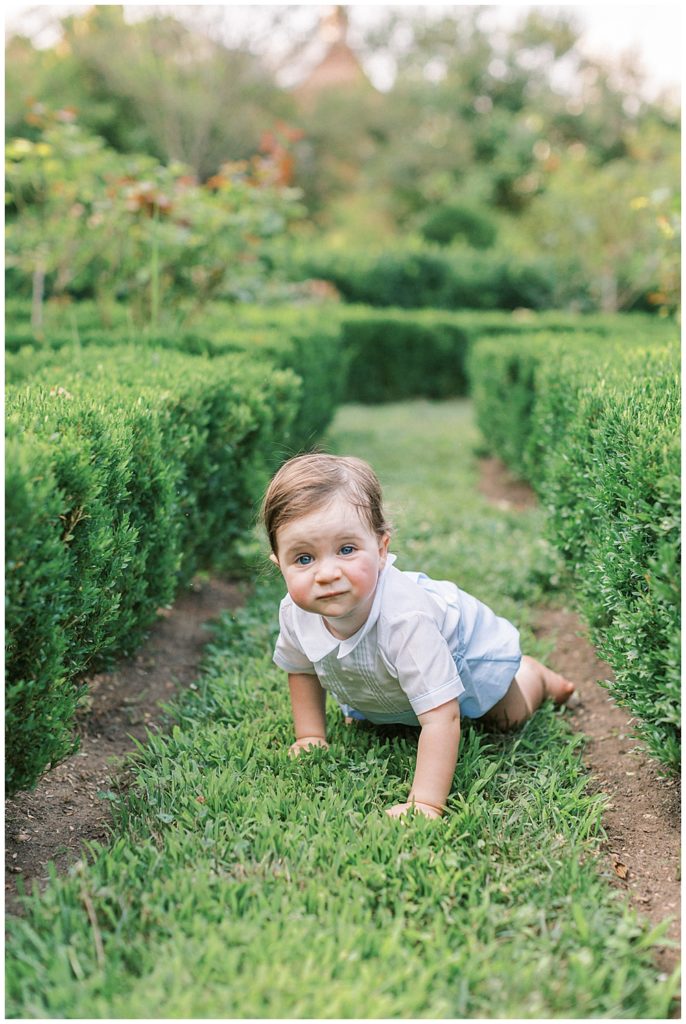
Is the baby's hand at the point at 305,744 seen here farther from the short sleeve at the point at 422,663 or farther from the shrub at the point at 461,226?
the shrub at the point at 461,226

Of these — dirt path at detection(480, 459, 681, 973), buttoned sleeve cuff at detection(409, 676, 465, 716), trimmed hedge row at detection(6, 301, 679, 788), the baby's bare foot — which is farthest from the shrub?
buttoned sleeve cuff at detection(409, 676, 465, 716)

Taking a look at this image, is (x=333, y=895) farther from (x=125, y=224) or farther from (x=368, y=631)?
(x=125, y=224)

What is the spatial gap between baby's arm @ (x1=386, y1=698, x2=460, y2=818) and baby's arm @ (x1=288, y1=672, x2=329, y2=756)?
17.7 inches

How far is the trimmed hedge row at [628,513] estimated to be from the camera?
236 cm

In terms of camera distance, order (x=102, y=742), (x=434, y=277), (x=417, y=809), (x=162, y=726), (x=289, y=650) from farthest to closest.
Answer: (x=434, y=277) → (x=162, y=726) → (x=102, y=742) → (x=289, y=650) → (x=417, y=809)

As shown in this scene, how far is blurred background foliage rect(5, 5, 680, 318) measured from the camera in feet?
22.6

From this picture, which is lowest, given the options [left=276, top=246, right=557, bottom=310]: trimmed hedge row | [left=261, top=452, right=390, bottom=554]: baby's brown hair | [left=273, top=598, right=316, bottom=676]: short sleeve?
[left=273, top=598, right=316, bottom=676]: short sleeve

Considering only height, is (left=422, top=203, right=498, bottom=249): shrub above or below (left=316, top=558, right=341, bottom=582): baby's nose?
above

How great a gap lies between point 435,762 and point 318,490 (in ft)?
2.77

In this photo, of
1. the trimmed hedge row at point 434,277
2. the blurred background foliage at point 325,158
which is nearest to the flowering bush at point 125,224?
the blurred background foliage at point 325,158

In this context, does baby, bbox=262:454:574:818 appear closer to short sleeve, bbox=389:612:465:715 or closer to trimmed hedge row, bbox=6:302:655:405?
short sleeve, bbox=389:612:465:715

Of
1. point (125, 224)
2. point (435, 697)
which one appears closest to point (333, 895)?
point (435, 697)

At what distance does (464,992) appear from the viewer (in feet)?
6.18

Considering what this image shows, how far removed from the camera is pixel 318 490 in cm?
255
